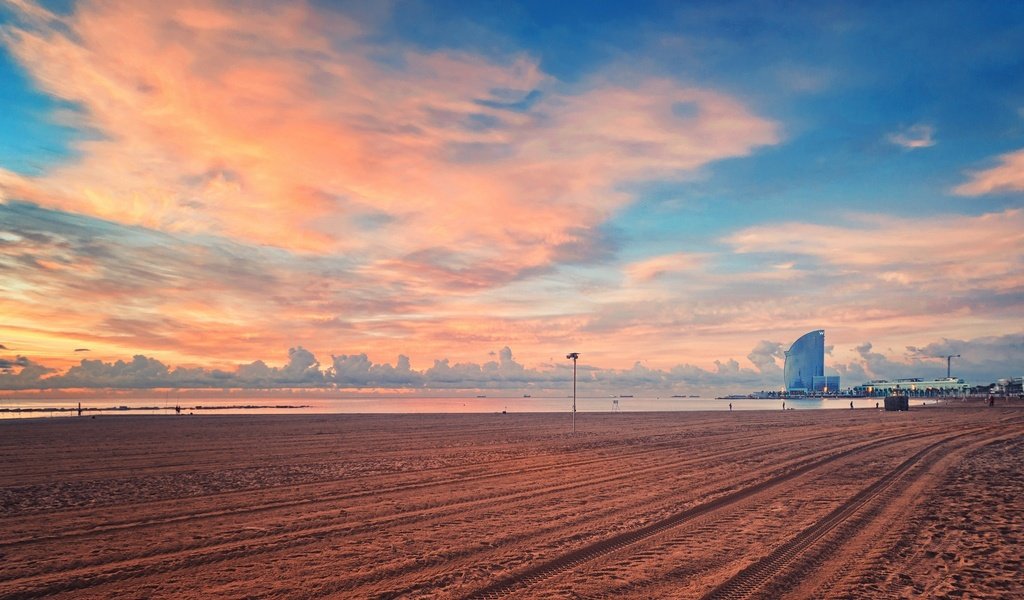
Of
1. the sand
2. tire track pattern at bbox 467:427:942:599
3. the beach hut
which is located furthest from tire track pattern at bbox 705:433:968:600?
the beach hut

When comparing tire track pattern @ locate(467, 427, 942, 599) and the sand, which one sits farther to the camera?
the sand

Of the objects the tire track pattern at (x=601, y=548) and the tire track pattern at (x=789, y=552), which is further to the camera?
the tire track pattern at (x=601, y=548)

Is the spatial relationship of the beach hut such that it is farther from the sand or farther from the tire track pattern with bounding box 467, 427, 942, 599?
the tire track pattern with bounding box 467, 427, 942, 599

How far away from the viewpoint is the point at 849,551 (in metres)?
10.2

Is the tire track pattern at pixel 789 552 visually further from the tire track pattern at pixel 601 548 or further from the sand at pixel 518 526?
the tire track pattern at pixel 601 548

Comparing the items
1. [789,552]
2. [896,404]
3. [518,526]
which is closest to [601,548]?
[518,526]

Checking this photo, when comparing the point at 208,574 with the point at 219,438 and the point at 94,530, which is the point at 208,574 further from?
the point at 219,438

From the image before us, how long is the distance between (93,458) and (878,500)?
99.0ft

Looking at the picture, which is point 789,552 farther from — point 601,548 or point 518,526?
point 518,526

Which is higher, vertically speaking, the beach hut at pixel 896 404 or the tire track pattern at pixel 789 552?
the tire track pattern at pixel 789 552

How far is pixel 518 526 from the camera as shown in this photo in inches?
486

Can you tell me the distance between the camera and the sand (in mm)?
8742

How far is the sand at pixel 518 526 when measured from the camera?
28.7 ft

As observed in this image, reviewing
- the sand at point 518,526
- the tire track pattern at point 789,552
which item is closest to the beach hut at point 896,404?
the sand at point 518,526
